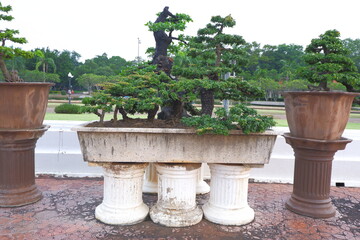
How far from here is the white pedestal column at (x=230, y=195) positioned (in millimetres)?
2932

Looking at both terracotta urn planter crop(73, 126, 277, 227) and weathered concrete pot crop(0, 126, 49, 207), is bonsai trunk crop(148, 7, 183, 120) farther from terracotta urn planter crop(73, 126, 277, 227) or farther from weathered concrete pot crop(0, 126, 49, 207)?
weathered concrete pot crop(0, 126, 49, 207)

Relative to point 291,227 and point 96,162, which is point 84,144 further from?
point 291,227

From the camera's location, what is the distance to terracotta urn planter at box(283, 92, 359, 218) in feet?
9.90

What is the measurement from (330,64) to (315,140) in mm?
850

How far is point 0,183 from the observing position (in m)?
3.26

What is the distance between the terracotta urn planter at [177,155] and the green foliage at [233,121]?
0.09 m

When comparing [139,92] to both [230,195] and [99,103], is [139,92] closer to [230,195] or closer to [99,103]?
[99,103]

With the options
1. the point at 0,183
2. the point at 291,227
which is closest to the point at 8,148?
the point at 0,183

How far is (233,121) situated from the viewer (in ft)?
9.08

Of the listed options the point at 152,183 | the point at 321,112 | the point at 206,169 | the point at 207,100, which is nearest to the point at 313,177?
the point at 321,112

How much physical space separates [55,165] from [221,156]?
2.90 metres

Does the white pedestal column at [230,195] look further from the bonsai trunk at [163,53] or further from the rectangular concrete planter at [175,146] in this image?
the bonsai trunk at [163,53]

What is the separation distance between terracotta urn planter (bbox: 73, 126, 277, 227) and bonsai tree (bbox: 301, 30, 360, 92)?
101 centimetres

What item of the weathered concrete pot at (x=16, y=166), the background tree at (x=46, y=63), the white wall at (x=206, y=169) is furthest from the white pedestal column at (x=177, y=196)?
the background tree at (x=46, y=63)
